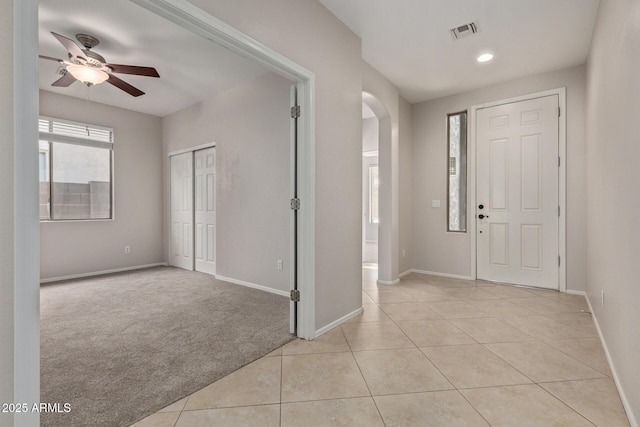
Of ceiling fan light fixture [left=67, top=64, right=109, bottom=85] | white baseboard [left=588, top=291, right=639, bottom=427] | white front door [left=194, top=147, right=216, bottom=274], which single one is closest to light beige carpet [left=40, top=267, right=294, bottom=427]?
white front door [left=194, top=147, right=216, bottom=274]

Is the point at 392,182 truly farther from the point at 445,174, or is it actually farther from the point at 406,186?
the point at 445,174

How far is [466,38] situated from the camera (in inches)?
118

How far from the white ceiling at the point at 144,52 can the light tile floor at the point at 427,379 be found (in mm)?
3118

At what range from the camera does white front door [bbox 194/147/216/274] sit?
475 cm

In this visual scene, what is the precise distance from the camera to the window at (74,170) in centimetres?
442

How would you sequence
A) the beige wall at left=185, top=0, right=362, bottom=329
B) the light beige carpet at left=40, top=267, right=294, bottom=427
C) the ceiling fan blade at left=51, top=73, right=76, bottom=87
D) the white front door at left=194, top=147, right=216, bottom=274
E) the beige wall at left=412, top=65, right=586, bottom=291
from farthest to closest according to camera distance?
1. the white front door at left=194, top=147, right=216, bottom=274
2. the beige wall at left=412, top=65, right=586, bottom=291
3. the ceiling fan blade at left=51, top=73, right=76, bottom=87
4. the beige wall at left=185, top=0, right=362, bottom=329
5. the light beige carpet at left=40, top=267, right=294, bottom=427

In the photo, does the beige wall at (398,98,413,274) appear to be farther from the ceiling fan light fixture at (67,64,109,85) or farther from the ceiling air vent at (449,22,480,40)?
the ceiling fan light fixture at (67,64,109,85)

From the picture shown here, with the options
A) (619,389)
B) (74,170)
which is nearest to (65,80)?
(74,170)

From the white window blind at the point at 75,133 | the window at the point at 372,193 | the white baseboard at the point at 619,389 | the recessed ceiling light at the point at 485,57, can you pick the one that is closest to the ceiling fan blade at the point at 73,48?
the white window blind at the point at 75,133

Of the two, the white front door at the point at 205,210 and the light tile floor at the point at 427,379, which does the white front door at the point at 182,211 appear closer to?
the white front door at the point at 205,210

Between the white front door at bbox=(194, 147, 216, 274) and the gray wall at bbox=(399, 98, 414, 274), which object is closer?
the gray wall at bbox=(399, 98, 414, 274)

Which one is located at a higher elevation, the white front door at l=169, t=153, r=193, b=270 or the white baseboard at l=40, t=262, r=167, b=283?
the white front door at l=169, t=153, r=193, b=270

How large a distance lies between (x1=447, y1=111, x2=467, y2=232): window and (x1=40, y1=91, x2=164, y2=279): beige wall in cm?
520

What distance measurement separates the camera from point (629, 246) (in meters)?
1.54
